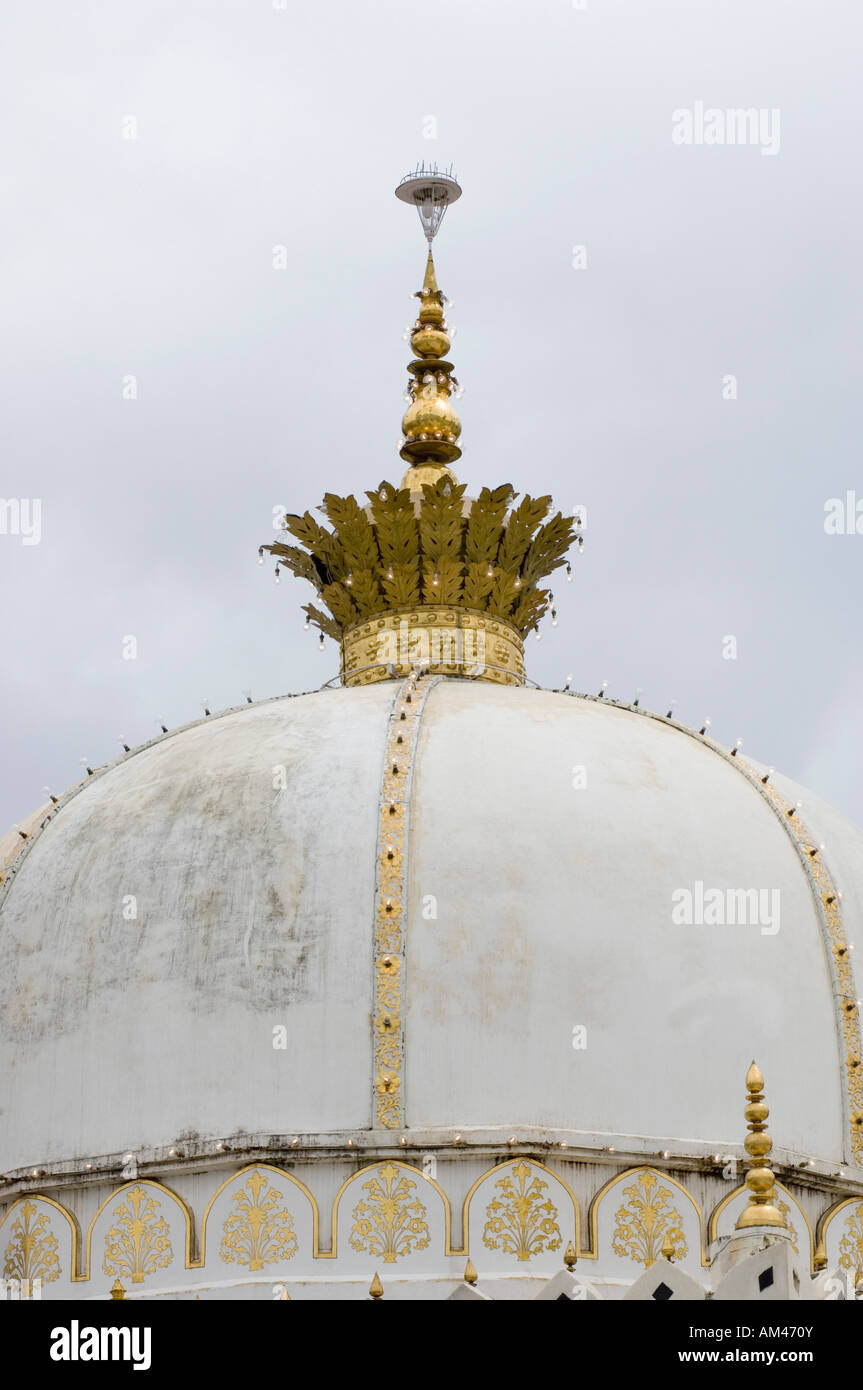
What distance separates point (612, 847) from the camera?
72.2ft

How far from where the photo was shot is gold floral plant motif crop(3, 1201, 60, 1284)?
67.8 feet

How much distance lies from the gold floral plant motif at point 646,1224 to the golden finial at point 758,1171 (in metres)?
2.05

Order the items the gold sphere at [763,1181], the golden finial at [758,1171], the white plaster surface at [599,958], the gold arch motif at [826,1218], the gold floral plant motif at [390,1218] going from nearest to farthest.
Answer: the golden finial at [758,1171], the gold sphere at [763,1181], the gold floral plant motif at [390,1218], the white plaster surface at [599,958], the gold arch motif at [826,1218]

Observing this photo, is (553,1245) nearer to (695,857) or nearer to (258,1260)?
(258,1260)

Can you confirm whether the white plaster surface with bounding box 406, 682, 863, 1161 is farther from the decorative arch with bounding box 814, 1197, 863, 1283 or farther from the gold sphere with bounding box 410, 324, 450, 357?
the gold sphere with bounding box 410, 324, 450, 357

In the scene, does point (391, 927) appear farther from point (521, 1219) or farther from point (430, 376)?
point (430, 376)

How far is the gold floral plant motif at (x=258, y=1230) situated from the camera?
795 inches

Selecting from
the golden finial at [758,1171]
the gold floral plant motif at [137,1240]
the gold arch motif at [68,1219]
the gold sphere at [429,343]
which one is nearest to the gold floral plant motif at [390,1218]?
the gold floral plant motif at [137,1240]

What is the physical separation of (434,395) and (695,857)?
8586 mm

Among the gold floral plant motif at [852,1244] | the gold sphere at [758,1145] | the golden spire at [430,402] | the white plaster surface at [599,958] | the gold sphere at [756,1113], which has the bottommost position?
the gold floral plant motif at [852,1244]

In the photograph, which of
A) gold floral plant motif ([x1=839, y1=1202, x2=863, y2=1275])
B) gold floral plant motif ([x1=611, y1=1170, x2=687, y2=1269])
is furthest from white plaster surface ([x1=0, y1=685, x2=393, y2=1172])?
gold floral plant motif ([x1=839, y1=1202, x2=863, y2=1275])

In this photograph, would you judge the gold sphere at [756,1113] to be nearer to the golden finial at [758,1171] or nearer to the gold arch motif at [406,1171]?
the golden finial at [758,1171]

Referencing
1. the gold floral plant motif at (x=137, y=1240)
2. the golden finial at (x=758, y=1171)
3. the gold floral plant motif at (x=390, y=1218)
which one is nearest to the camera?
the golden finial at (x=758, y=1171)
